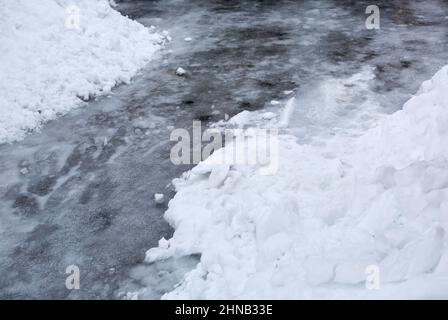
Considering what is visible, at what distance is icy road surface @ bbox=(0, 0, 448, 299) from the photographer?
4418mm

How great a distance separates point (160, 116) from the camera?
707cm

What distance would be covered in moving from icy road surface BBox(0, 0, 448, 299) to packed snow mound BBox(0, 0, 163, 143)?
33cm

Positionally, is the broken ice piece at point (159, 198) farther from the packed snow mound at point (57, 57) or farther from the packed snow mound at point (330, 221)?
the packed snow mound at point (57, 57)

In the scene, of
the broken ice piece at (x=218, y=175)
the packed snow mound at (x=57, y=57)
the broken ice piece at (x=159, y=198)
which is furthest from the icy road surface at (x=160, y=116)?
the broken ice piece at (x=218, y=175)

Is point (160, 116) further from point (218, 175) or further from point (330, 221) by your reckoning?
point (330, 221)

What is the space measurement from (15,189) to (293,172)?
332cm

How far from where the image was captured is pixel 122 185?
5484mm

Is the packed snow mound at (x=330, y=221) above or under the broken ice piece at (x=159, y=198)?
above

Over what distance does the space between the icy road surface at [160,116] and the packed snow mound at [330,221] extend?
0.40 meters

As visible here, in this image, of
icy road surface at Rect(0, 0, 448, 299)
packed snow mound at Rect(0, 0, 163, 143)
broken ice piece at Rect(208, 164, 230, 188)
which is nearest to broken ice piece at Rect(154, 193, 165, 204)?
icy road surface at Rect(0, 0, 448, 299)

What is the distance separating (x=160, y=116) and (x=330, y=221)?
12.1ft

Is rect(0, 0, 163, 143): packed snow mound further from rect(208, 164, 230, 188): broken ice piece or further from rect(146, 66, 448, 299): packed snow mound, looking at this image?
rect(208, 164, 230, 188): broken ice piece

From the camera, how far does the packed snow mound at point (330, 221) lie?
349 cm

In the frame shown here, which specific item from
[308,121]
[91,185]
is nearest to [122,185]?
[91,185]
